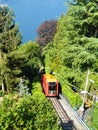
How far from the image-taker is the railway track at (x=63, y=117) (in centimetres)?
3968

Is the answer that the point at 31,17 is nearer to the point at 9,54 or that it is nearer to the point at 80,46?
the point at 80,46

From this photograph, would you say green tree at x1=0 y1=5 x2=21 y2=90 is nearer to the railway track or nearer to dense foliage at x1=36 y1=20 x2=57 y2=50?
the railway track

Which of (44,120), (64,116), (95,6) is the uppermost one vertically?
(95,6)

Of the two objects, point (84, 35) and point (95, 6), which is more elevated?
point (95, 6)

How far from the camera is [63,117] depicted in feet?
142

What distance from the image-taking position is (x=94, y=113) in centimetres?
4219

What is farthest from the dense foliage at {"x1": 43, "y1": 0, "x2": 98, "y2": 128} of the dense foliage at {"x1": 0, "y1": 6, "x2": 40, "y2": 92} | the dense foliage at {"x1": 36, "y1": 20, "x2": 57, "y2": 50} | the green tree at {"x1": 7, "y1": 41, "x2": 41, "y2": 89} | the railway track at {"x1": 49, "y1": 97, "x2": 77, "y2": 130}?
the dense foliage at {"x1": 36, "y1": 20, "x2": 57, "y2": 50}

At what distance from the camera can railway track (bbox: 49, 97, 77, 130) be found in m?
39.7

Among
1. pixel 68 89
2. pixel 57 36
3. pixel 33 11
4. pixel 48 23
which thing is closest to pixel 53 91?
pixel 68 89

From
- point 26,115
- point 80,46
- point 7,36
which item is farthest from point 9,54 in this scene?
point 26,115

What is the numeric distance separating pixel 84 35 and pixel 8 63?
11582 millimetres

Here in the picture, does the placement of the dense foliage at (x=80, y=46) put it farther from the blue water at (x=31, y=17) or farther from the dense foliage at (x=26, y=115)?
the blue water at (x=31, y=17)

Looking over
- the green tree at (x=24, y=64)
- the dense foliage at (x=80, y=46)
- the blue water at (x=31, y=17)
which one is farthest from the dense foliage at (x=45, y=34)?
the blue water at (x=31, y=17)

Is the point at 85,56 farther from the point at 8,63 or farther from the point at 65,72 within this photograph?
the point at 8,63
